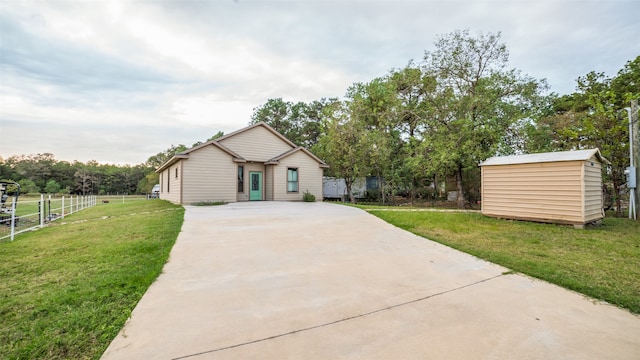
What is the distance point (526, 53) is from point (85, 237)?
18916 millimetres

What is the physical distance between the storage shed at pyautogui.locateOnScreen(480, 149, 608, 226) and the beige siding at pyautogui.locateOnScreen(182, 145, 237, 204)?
1203cm

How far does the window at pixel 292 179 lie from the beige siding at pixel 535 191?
10323 mm

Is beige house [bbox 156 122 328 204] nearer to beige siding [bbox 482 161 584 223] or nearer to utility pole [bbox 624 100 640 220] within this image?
beige siding [bbox 482 161 584 223]

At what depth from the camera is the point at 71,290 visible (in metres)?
2.87

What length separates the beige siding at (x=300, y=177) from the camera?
1587 centimetres

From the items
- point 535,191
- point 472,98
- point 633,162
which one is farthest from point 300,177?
point 633,162

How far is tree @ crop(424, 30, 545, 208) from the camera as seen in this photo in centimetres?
1327

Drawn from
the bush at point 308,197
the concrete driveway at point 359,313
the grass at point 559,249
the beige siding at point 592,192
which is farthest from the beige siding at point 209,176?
the beige siding at point 592,192

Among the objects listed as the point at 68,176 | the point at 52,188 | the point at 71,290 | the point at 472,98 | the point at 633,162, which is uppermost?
the point at 472,98

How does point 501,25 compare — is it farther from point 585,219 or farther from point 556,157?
point 585,219

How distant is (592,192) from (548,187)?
119 cm

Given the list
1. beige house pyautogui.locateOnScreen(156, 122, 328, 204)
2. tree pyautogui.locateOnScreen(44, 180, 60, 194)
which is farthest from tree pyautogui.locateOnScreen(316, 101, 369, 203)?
tree pyautogui.locateOnScreen(44, 180, 60, 194)

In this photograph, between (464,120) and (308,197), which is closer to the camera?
(464,120)

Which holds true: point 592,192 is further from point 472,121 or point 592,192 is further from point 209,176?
point 209,176
